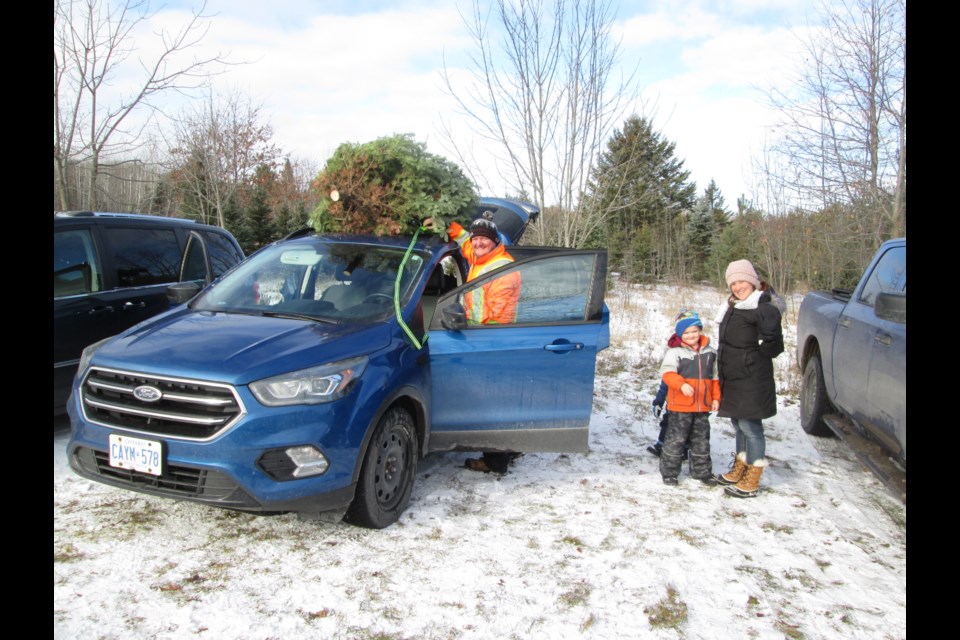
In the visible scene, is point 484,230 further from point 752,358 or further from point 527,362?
point 752,358

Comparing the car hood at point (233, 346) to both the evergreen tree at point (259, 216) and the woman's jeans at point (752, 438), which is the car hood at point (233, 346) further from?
the evergreen tree at point (259, 216)

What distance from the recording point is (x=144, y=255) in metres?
5.68

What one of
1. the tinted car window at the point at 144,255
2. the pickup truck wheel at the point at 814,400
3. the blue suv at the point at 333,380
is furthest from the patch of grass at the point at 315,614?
the pickup truck wheel at the point at 814,400

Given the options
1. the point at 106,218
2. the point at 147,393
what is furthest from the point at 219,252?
the point at 147,393

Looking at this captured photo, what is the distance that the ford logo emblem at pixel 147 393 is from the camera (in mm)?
3018

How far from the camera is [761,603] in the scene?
9.91 ft

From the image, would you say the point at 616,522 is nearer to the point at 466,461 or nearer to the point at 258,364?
the point at 466,461

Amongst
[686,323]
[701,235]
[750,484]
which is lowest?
[750,484]

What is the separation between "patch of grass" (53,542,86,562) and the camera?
10.2 ft

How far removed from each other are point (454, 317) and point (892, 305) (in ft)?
8.42

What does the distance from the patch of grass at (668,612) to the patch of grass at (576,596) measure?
0.29 metres
